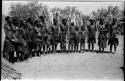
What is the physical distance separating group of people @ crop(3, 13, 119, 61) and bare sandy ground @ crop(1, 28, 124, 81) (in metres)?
0.16

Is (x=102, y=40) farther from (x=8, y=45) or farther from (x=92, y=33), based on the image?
A: (x=8, y=45)

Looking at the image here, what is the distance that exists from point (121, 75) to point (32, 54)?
1995 millimetres

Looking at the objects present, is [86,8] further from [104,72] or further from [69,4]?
[104,72]

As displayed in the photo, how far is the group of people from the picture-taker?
8203 millimetres

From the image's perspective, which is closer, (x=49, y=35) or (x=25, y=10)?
(x=25, y=10)

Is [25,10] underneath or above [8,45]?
above

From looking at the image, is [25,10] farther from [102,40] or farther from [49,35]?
[102,40]

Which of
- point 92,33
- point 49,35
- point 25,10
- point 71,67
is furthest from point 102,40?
point 25,10

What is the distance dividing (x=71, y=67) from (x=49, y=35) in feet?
2.81

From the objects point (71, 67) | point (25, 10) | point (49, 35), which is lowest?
point (71, 67)

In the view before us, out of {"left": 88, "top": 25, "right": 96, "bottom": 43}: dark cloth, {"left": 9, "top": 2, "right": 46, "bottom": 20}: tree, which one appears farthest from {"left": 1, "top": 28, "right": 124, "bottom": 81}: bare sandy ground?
{"left": 9, "top": 2, "right": 46, "bottom": 20}: tree

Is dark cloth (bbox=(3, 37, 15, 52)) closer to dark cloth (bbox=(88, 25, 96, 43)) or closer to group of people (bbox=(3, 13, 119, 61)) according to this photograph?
group of people (bbox=(3, 13, 119, 61))

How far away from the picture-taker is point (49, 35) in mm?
8297

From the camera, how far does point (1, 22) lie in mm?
8125
